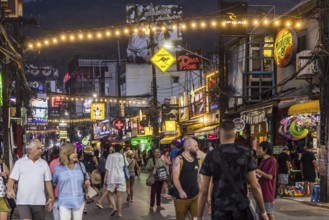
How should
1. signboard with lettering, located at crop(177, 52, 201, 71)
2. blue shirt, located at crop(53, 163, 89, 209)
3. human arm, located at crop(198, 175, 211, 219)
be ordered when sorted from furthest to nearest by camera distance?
1. signboard with lettering, located at crop(177, 52, 201, 71)
2. blue shirt, located at crop(53, 163, 89, 209)
3. human arm, located at crop(198, 175, 211, 219)

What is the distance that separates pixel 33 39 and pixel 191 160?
40.0ft

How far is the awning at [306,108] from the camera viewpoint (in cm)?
1873

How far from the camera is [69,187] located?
819 cm

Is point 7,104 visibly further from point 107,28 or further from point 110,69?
point 110,69

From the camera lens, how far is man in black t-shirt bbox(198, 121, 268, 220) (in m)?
5.59

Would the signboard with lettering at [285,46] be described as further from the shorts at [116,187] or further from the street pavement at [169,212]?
the shorts at [116,187]

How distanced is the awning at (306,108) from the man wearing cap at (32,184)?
494 inches

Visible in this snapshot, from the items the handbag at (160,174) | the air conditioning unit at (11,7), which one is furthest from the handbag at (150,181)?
the air conditioning unit at (11,7)

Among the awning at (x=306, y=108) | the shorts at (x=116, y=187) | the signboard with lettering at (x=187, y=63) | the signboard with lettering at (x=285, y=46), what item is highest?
the signboard with lettering at (x=187, y=63)

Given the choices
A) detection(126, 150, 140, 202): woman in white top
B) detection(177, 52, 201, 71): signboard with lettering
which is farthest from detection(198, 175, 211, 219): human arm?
detection(177, 52, 201, 71): signboard with lettering

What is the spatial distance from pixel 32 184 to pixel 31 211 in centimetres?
43

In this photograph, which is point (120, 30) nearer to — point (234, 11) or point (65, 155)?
point (234, 11)

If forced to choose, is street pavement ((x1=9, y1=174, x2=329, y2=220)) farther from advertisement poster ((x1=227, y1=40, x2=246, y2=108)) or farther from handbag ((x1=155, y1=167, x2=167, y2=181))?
advertisement poster ((x1=227, y1=40, x2=246, y2=108))

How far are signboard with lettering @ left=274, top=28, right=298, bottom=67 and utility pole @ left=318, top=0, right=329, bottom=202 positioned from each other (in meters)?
4.83
